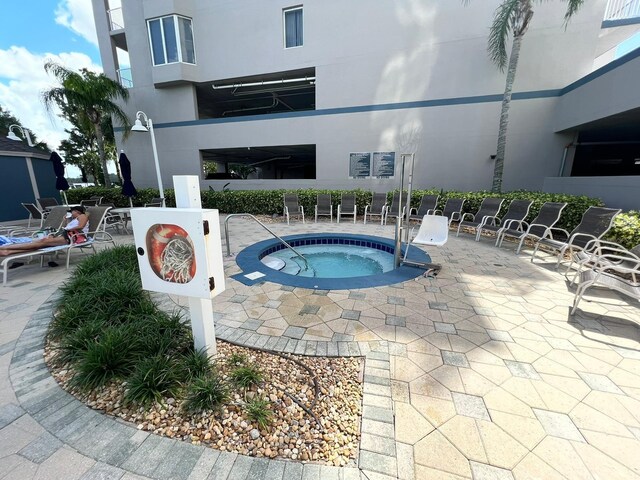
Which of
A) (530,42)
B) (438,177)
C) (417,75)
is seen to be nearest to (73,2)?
(417,75)

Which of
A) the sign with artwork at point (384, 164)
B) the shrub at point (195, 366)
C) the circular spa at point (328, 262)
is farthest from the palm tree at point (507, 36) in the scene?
the shrub at point (195, 366)

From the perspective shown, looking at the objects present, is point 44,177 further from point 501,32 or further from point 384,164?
point 501,32

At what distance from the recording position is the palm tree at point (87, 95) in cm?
998

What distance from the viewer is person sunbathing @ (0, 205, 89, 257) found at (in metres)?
4.05

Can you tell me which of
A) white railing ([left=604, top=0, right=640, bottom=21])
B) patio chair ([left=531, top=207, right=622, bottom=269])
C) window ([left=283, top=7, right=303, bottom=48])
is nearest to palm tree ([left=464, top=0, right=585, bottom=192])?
white railing ([left=604, top=0, right=640, bottom=21])

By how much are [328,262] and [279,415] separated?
14.0 feet

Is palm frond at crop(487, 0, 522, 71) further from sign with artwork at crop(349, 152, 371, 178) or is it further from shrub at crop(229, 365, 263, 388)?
shrub at crop(229, 365, 263, 388)

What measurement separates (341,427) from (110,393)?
167cm

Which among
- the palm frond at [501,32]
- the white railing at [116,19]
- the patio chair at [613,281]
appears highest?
the white railing at [116,19]

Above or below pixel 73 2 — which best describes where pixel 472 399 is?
below

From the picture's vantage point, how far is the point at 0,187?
944cm

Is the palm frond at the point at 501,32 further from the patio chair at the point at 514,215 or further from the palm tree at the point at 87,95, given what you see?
the palm tree at the point at 87,95

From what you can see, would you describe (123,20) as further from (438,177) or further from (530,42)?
(530,42)

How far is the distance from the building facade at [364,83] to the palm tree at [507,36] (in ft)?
1.80
